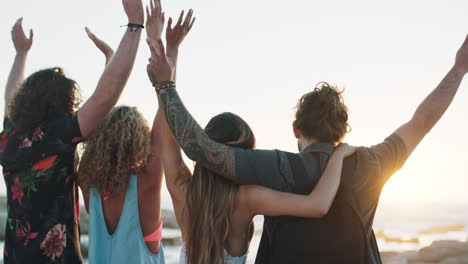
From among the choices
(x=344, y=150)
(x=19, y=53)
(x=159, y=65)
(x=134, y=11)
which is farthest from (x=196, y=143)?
(x=19, y=53)

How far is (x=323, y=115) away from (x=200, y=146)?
0.72 metres

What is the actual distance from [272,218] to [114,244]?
51.4 inches

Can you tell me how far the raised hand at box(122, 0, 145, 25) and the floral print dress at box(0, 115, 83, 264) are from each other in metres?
0.68

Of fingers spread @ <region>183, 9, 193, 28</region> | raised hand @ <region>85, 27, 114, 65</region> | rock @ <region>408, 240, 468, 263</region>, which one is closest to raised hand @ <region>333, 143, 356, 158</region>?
fingers spread @ <region>183, 9, 193, 28</region>

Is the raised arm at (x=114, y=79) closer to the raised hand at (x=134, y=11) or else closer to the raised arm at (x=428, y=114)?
the raised hand at (x=134, y=11)

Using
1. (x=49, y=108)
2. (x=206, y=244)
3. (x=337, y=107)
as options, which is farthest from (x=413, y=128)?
(x=49, y=108)

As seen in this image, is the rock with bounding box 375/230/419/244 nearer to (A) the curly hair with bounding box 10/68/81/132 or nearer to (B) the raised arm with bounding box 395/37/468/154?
(B) the raised arm with bounding box 395/37/468/154

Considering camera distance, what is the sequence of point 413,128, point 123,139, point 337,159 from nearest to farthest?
point 337,159, point 413,128, point 123,139

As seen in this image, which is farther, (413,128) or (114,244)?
(114,244)

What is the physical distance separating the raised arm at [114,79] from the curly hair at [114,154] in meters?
0.52

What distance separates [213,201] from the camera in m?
3.07

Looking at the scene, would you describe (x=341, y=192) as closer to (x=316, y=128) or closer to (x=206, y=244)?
(x=316, y=128)

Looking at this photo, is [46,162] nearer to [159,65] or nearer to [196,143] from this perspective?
[159,65]

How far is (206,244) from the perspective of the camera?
3.04 m
